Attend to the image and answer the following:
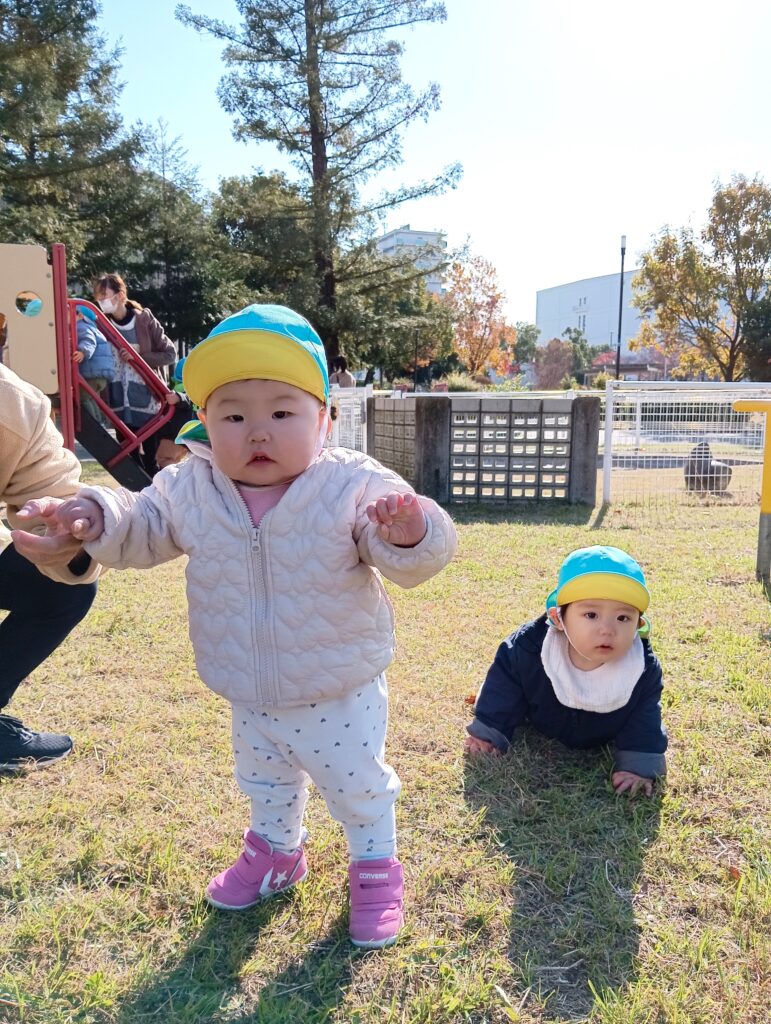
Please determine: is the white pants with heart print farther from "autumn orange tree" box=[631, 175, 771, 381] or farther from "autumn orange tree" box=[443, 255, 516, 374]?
"autumn orange tree" box=[443, 255, 516, 374]

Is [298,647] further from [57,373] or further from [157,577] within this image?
[57,373]

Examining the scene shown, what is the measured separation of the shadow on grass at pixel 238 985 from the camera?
5.26 feet

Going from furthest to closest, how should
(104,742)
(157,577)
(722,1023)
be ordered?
(157,577), (104,742), (722,1023)

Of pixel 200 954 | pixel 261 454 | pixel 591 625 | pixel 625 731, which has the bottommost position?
pixel 200 954

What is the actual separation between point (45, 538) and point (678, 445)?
25.4ft

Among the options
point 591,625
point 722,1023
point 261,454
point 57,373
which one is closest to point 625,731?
point 591,625

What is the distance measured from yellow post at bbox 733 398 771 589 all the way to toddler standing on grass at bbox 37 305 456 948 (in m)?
3.75

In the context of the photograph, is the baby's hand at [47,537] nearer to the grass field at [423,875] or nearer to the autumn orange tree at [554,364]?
the grass field at [423,875]

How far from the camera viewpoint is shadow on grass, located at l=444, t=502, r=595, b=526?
24.4 feet

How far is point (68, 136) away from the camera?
17984 millimetres

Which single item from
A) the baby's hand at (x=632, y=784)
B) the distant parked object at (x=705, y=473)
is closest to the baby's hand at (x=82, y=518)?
the baby's hand at (x=632, y=784)

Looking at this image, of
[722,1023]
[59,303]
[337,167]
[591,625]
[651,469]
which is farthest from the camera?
[337,167]

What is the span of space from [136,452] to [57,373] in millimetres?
1467

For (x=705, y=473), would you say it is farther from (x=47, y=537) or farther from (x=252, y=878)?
(x=47, y=537)
